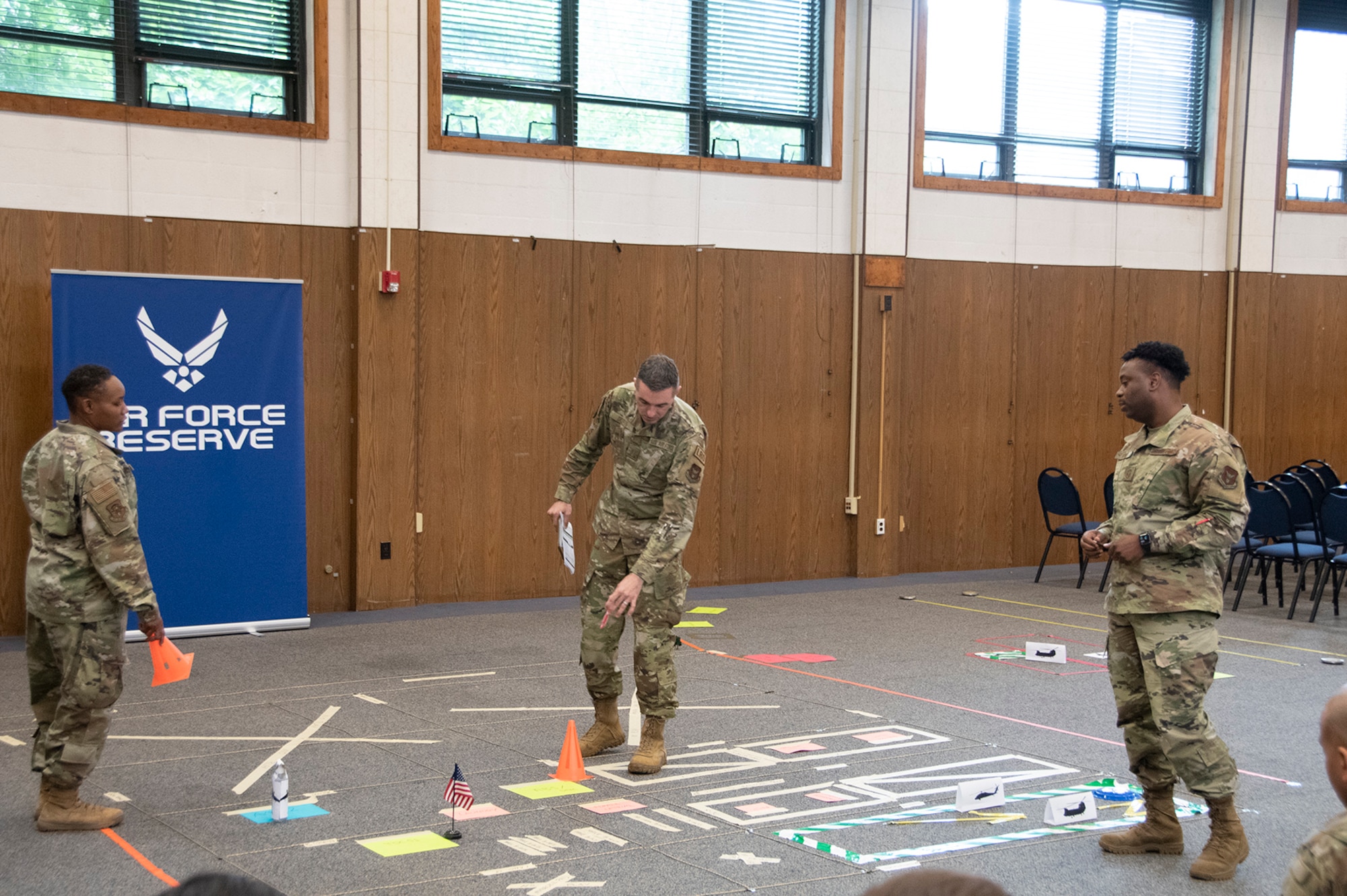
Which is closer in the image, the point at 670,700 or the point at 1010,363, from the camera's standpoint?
the point at 670,700

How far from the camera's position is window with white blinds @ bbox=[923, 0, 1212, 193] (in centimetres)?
1170

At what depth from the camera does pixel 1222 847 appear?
4152 mm

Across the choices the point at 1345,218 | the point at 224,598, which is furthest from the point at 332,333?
the point at 1345,218

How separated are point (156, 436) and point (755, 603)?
14.5 ft

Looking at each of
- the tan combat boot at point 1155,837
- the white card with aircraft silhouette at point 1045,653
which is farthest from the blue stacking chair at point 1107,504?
the tan combat boot at point 1155,837

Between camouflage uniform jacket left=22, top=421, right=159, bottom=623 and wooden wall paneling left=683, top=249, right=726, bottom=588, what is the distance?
6.39 metres

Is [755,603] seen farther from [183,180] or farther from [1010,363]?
[183,180]

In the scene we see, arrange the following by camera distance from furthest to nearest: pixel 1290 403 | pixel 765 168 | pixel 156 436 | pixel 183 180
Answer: pixel 1290 403 < pixel 765 168 < pixel 183 180 < pixel 156 436

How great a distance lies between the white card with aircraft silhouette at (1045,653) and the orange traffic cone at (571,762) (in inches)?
143

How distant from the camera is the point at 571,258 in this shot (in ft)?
33.1

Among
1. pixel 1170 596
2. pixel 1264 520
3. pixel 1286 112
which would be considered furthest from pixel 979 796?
A: pixel 1286 112

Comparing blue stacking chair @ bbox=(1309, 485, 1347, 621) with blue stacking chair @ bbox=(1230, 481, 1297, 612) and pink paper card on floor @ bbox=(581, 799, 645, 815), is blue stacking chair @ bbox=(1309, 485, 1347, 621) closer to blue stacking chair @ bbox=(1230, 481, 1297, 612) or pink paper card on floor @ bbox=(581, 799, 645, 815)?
blue stacking chair @ bbox=(1230, 481, 1297, 612)

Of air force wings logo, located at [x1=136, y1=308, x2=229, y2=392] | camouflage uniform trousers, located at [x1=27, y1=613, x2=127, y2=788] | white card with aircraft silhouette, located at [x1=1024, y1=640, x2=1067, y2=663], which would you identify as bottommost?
white card with aircraft silhouette, located at [x1=1024, y1=640, x2=1067, y2=663]

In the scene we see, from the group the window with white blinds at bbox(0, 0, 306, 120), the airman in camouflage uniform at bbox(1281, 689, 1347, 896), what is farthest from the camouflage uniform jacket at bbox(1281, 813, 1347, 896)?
the window with white blinds at bbox(0, 0, 306, 120)
